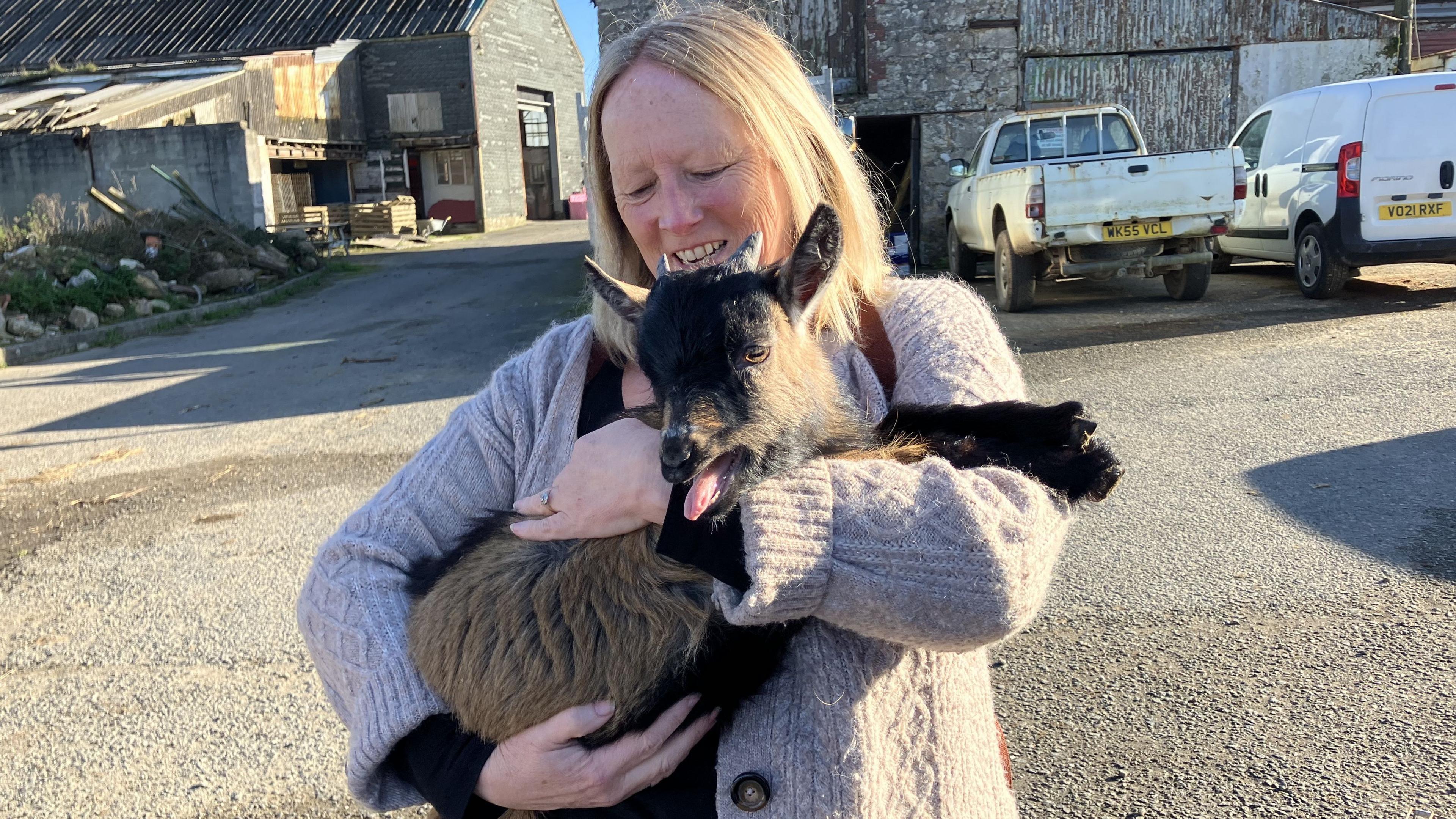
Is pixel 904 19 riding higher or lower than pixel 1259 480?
higher

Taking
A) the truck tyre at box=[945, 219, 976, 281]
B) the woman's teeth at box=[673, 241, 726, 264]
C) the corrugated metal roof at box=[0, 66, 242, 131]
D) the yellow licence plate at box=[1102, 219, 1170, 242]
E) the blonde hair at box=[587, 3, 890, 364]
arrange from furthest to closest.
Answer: the corrugated metal roof at box=[0, 66, 242, 131] → the truck tyre at box=[945, 219, 976, 281] → the yellow licence plate at box=[1102, 219, 1170, 242] → the woman's teeth at box=[673, 241, 726, 264] → the blonde hair at box=[587, 3, 890, 364]

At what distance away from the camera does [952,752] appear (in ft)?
5.50

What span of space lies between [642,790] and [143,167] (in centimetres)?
2581

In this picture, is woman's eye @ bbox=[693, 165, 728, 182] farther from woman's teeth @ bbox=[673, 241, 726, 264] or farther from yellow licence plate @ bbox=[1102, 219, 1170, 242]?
yellow licence plate @ bbox=[1102, 219, 1170, 242]

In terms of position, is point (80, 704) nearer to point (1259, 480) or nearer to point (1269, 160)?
point (1259, 480)

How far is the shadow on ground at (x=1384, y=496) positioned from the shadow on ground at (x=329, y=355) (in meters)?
4.24

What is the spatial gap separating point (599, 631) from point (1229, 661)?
2.87m

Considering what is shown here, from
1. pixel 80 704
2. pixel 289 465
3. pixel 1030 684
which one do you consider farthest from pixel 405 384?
pixel 1030 684

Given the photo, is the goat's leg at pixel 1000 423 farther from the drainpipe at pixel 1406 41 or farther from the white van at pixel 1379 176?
the drainpipe at pixel 1406 41

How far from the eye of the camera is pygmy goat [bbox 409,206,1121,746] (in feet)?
5.61

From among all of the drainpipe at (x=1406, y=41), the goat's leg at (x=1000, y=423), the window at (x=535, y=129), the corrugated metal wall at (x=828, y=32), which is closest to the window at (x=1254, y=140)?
the drainpipe at (x=1406, y=41)

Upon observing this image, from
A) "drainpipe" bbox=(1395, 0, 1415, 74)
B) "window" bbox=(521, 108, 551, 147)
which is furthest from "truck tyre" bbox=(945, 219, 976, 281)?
"window" bbox=(521, 108, 551, 147)

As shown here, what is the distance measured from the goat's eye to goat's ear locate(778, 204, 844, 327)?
112 mm

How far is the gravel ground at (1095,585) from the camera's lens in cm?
317
